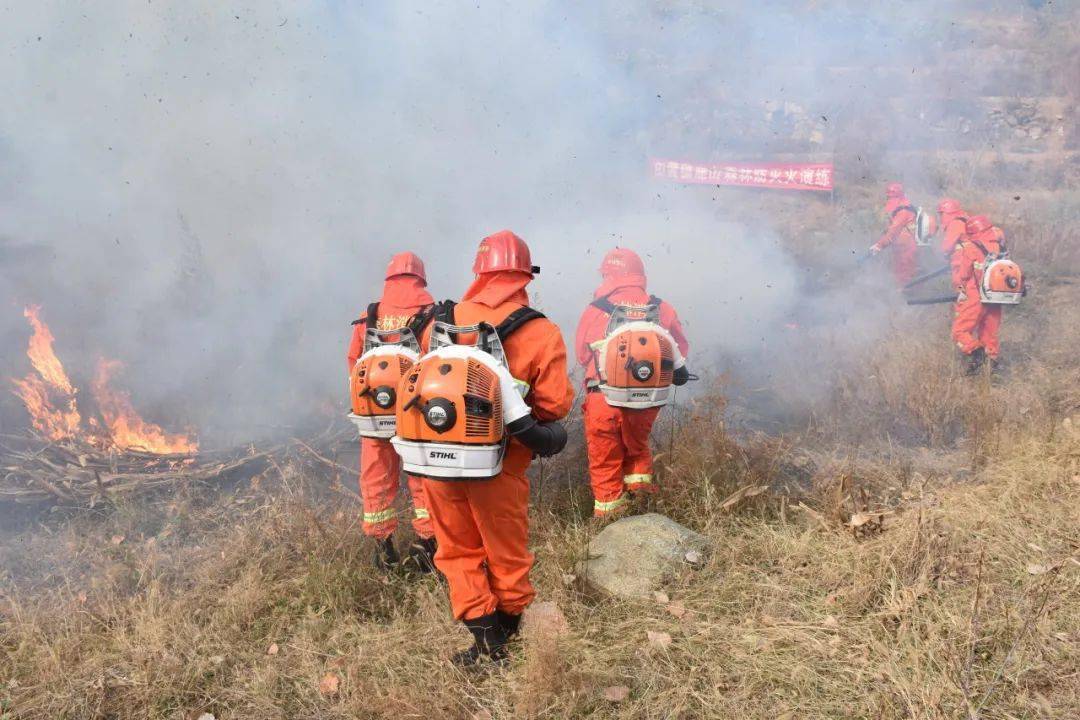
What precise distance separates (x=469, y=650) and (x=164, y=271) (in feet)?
18.4

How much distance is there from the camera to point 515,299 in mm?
2604

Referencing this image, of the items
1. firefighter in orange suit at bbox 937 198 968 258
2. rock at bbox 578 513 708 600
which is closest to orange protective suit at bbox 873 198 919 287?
firefighter in orange suit at bbox 937 198 968 258

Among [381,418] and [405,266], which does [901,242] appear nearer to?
[405,266]

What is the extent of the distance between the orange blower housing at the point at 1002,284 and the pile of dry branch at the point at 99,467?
6505 mm

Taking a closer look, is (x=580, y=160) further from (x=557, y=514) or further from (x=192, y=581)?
(x=192, y=581)

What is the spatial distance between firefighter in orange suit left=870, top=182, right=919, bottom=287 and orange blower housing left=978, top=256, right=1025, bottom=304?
7.83 feet

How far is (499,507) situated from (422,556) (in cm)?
125

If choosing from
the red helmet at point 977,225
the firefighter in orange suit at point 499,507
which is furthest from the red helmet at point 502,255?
the red helmet at point 977,225

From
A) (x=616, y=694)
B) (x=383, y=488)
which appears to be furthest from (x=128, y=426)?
(x=616, y=694)

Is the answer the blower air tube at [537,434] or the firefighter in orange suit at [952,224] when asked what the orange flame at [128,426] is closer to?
the blower air tube at [537,434]

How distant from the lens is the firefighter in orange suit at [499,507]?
2.42m

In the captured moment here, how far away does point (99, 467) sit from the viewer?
436 centimetres

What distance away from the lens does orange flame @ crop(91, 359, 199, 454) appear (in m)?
4.94

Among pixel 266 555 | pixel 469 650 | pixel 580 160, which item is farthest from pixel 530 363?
pixel 580 160
